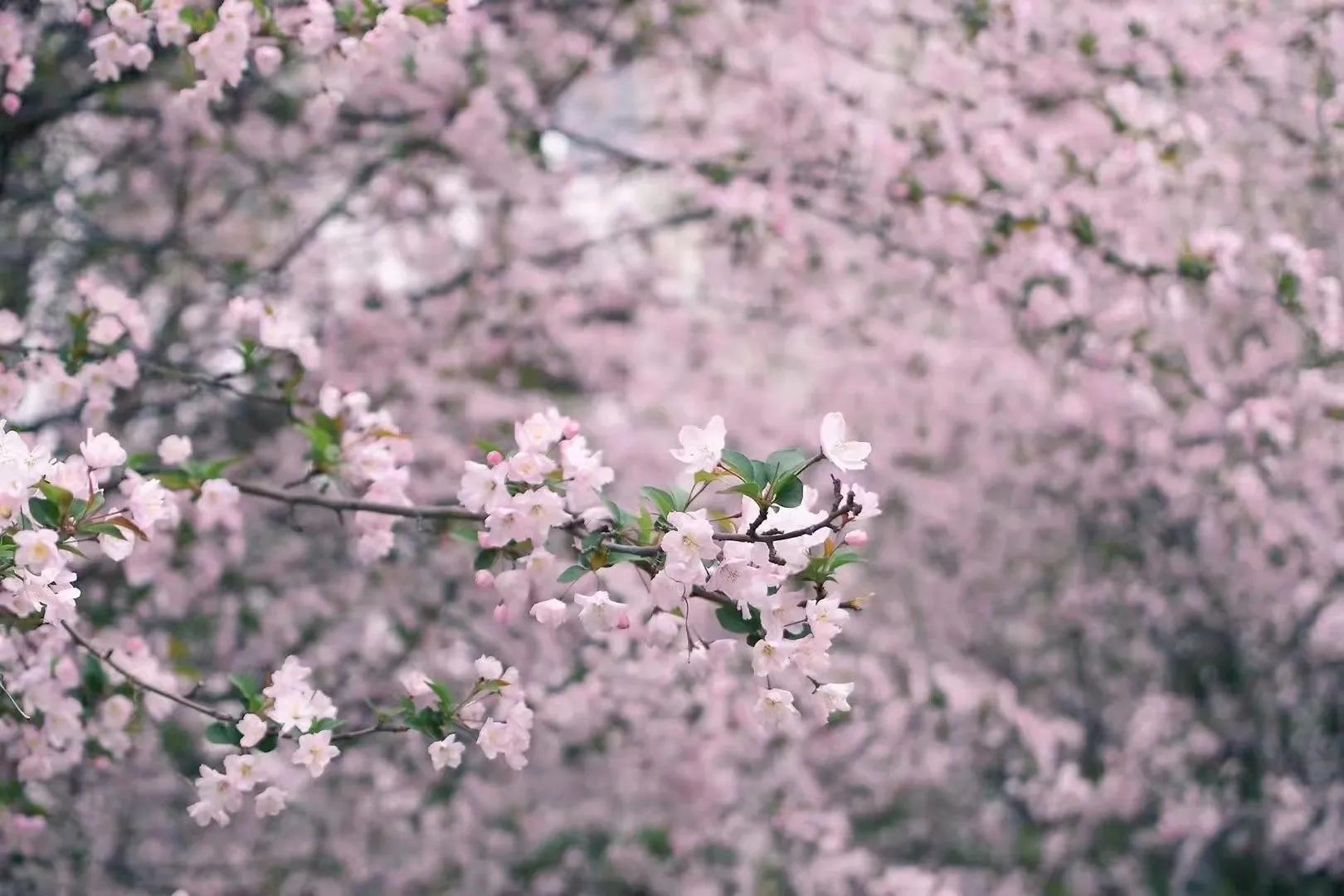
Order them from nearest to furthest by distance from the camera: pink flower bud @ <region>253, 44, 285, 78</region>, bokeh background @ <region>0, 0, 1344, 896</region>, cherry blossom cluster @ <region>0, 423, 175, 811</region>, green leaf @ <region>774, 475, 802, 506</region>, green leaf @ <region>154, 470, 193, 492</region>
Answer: cherry blossom cluster @ <region>0, 423, 175, 811</region>, green leaf @ <region>774, 475, 802, 506</region>, green leaf @ <region>154, 470, 193, 492</region>, pink flower bud @ <region>253, 44, 285, 78</region>, bokeh background @ <region>0, 0, 1344, 896</region>

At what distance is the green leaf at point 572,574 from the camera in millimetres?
1816

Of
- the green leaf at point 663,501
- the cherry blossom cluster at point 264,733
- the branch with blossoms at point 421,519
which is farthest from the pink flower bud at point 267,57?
the green leaf at point 663,501

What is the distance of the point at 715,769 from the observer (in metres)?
4.31

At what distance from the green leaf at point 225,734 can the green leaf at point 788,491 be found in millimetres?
976

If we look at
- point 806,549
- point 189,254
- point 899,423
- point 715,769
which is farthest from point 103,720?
point 899,423

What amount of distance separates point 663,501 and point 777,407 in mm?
4853

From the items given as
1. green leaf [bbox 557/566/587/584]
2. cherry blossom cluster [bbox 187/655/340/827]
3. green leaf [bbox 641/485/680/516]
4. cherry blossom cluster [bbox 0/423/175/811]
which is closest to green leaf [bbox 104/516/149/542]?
cherry blossom cluster [bbox 0/423/175/811]

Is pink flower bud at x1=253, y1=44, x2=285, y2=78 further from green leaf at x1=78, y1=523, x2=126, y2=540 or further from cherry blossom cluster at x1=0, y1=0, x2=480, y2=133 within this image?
green leaf at x1=78, y1=523, x2=126, y2=540

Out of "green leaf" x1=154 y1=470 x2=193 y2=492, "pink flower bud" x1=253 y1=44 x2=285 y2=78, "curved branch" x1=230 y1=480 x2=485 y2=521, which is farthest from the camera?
"pink flower bud" x1=253 y1=44 x2=285 y2=78

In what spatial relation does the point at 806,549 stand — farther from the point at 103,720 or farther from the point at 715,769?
the point at 715,769

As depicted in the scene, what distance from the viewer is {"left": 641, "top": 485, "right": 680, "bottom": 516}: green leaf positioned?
5.82 feet

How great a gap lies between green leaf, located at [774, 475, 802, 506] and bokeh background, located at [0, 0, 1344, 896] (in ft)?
4.45

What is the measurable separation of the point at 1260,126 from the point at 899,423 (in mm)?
2069

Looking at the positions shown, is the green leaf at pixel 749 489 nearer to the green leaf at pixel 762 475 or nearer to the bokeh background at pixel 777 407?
the green leaf at pixel 762 475
